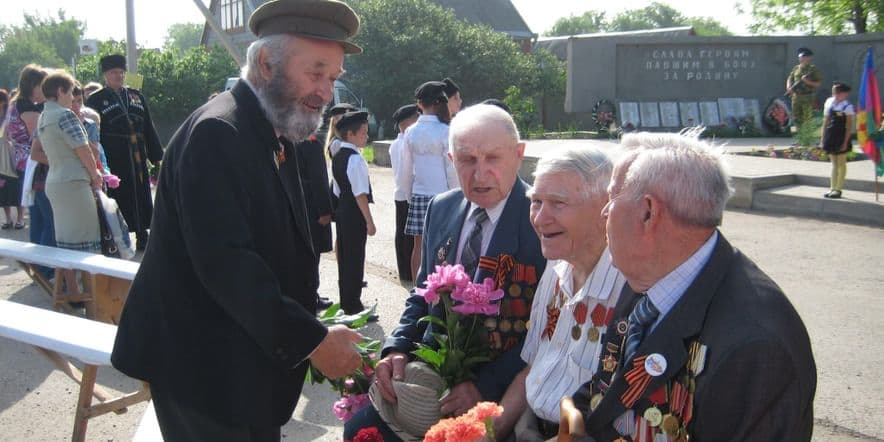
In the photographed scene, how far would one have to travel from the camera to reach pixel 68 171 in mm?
6273

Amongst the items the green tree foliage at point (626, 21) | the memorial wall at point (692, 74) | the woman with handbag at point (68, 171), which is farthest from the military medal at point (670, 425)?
the green tree foliage at point (626, 21)

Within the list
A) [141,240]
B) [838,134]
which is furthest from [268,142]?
[838,134]

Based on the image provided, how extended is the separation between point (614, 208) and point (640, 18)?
4449 inches

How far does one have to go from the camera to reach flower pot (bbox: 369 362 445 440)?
8.62 feet

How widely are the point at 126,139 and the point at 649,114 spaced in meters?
16.2

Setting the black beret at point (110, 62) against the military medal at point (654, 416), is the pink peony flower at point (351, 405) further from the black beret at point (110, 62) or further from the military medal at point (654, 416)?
the black beret at point (110, 62)

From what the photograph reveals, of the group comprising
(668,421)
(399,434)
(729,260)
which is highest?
(729,260)

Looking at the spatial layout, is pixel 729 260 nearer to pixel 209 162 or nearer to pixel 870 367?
pixel 209 162

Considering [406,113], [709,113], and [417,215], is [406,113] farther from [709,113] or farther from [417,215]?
[709,113]

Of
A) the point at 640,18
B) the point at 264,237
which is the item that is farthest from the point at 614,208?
the point at 640,18

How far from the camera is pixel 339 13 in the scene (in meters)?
2.39

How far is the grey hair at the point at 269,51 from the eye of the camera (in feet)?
7.73

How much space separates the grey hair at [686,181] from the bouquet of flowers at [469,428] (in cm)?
65

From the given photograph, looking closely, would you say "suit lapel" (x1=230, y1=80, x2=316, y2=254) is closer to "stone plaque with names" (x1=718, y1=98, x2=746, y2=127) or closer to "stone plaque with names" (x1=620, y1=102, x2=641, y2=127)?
"stone plaque with names" (x1=620, y1=102, x2=641, y2=127)
